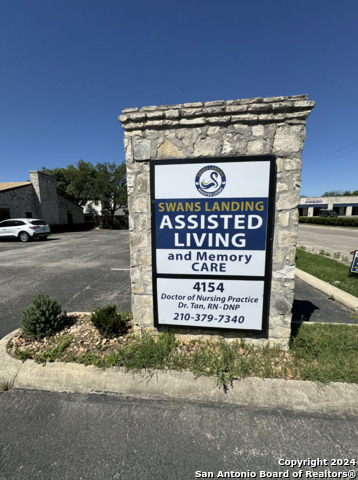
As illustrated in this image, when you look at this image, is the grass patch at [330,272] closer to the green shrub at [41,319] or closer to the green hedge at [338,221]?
the green shrub at [41,319]

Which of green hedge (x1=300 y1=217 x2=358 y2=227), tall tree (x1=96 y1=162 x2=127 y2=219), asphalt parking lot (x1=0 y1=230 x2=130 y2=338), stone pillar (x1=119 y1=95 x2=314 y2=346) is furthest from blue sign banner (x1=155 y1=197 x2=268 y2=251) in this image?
green hedge (x1=300 y1=217 x2=358 y2=227)

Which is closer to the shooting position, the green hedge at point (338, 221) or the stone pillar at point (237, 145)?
the stone pillar at point (237, 145)

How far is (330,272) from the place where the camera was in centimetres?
707

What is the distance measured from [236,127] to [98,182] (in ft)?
102

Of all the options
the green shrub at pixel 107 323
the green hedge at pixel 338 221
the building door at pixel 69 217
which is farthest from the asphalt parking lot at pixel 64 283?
the green hedge at pixel 338 221

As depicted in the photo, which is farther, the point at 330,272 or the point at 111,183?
the point at 111,183

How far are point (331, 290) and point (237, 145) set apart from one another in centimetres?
476

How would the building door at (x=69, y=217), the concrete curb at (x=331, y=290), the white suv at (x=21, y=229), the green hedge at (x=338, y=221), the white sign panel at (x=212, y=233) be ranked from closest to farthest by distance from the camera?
the white sign panel at (x=212, y=233), the concrete curb at (x=331, y=290), the white suv at (x=21, y=229), the building door at (x=69, y=217), the green hedge at (x=338, y=221)

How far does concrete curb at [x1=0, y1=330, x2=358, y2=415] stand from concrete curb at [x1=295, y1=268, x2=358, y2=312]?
2.94 m

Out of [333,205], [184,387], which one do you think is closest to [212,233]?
[184,387]

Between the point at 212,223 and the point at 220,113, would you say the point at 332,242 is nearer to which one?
the point at 212,223

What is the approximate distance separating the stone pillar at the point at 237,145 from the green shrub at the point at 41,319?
1.81m

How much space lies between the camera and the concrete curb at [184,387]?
2424mm

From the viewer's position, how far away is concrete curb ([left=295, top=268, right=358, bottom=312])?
15.8 ft
